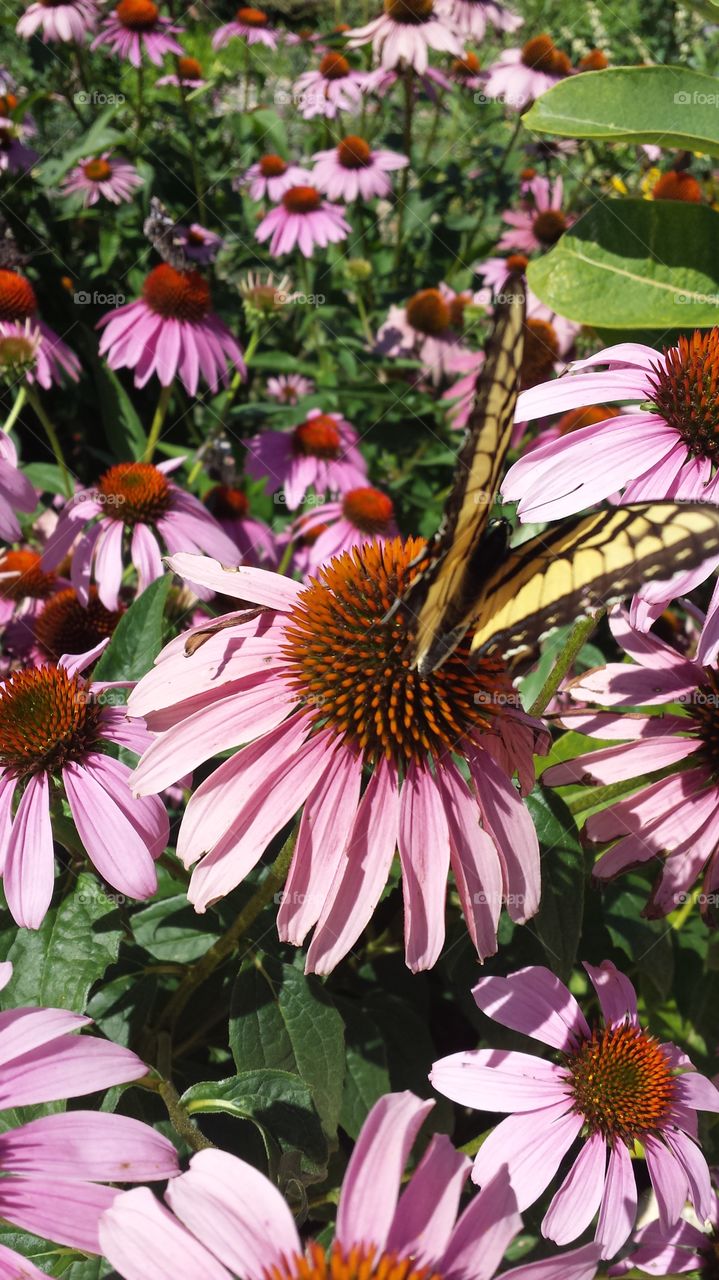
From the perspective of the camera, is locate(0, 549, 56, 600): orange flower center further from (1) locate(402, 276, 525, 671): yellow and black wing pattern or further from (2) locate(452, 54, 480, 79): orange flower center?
(2) locate(452, 54, 480, 79): orange flower center

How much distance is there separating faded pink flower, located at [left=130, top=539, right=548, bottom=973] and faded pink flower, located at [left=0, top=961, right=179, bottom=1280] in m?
0.22

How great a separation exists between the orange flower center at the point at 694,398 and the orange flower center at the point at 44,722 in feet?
2.83

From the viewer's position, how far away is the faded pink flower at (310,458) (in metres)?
2.80

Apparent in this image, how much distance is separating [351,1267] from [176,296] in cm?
257

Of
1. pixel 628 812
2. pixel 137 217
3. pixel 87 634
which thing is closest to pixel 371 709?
pixel 628 812

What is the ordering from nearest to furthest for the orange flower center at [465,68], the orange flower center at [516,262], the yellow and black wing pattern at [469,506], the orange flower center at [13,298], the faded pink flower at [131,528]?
the yellow and black wing pattern at [469,506], the faded pink flower at [131,528], the orange flower center at [13,298], the orange flower center at [516,262], the orange flower center at [465,68]

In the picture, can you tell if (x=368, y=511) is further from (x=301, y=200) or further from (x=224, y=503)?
(x=301, y=200)

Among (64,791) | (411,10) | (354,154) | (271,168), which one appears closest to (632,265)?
(64,791)

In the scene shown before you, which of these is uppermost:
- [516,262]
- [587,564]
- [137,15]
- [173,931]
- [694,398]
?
[137,15]

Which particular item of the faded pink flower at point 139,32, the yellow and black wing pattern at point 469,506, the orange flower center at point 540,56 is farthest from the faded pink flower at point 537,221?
the yellow and black wing pattern at point 469,506

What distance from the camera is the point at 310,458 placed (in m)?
2.84

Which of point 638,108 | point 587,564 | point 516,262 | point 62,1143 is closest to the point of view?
point 62,1143

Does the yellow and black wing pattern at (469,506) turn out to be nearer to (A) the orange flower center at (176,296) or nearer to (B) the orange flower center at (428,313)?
(A) the orange flower center at (176,296)

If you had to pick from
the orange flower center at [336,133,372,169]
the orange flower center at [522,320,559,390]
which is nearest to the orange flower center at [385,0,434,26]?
the orange flower center at [336,133,372,169]
